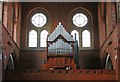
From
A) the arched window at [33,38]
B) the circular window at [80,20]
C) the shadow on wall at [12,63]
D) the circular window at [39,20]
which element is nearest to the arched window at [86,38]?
the circular window at [80,20]

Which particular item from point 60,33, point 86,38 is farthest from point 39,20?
point 86,38

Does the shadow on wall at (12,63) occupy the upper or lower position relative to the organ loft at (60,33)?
lower

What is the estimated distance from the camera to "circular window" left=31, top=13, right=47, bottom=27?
107 feet

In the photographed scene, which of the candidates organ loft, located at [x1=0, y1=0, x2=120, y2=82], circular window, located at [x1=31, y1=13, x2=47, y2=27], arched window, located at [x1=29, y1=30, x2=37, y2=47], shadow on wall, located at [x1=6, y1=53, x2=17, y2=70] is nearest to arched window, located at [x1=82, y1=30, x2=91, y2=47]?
organ loft, located at [x1=0, y1=0, x2=120, y2=82]

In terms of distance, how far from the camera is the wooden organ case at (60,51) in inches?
1044

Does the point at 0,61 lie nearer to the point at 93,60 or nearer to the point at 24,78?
the point at 24,78

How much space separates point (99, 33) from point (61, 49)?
5.86m

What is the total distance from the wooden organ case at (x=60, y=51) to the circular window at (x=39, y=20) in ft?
12.0

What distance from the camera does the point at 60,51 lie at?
2752 centimetres

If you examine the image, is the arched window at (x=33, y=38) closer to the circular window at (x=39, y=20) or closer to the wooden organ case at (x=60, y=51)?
the circular window at (x=39, y=20)

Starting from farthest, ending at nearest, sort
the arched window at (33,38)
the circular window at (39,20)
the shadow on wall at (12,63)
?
1. the circular window at (39,20)
2. the arched window at (33,38)
3. the shadow on wall at (12,63)

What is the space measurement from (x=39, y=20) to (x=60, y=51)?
6269mm

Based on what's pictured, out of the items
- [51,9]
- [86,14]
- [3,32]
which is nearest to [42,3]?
[51,9]

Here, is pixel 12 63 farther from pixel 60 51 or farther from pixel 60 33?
pixel 60 33
